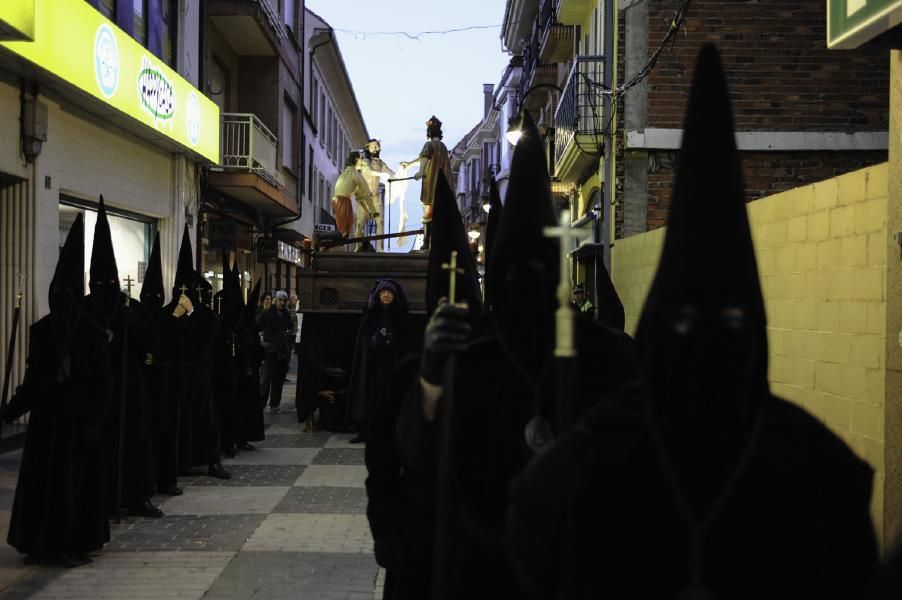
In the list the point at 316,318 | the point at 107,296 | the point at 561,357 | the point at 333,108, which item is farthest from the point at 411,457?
the point at 333,108

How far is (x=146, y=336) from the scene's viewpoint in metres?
7.57

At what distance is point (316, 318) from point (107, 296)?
20.8ft

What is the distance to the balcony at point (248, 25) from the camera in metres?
19.8

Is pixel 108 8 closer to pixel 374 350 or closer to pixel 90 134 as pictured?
pixel 90 134

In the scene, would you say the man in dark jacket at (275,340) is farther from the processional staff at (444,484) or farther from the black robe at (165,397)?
the processional staff at (444,484)

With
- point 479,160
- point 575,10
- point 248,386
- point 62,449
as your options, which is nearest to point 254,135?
point 575,10

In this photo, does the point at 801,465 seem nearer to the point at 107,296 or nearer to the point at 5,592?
the point at 5,592

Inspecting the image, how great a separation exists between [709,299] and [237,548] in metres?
5.53

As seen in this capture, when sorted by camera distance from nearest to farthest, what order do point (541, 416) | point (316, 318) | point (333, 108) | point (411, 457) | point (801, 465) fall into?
1. point (801, 465)
2. point (541, 416)
3. point (411, 457)
4. point (316, 318)
5. point (333, 108)

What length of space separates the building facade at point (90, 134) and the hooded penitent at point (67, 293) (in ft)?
10.7

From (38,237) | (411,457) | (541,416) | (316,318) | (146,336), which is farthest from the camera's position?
(316,318)

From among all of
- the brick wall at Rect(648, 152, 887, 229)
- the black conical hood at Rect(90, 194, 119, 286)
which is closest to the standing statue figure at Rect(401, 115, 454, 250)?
the brick wall at Rect(648, 152, 887, 229)

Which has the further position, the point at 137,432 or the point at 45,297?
the point at 45,297

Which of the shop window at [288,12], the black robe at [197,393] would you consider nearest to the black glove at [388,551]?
the black robe at [197,393]
